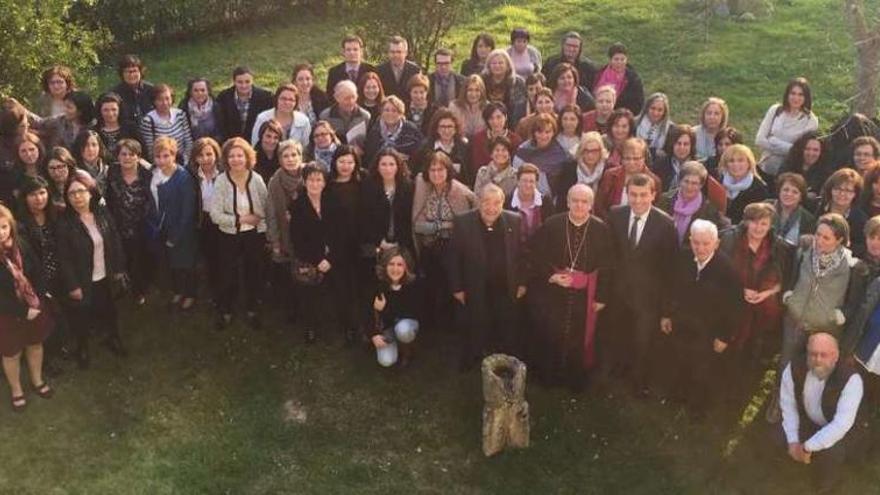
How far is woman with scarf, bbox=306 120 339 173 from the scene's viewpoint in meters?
8.52

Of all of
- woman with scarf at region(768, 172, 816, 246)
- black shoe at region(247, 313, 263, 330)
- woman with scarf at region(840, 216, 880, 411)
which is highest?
woman with scarf at region(768, 172, 816, 246)

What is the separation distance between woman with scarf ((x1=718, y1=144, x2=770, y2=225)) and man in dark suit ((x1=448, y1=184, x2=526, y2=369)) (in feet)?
7.11

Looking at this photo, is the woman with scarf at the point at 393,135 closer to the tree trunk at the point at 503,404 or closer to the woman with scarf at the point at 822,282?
the tree trunk at the point at 503,404

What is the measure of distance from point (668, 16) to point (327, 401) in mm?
→ 12896

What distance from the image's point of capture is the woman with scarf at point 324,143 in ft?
27.9

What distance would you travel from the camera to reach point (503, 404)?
7016 mm

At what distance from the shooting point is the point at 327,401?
26.0 ft

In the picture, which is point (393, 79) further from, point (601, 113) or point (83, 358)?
point (83, 358)

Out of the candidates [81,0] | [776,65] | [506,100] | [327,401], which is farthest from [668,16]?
[327,401]

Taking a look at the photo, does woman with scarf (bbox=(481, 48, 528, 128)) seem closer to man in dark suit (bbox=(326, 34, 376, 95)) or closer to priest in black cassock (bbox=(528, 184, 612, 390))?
man in dark suit (bbox=(326, 34, 376, 95))

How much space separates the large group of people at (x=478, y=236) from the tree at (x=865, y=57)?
2504 millimetres

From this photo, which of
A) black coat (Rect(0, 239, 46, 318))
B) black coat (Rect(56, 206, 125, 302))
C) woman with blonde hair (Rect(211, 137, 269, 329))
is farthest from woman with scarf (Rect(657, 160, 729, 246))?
black coat (Rect(0, 239, 46, 318))

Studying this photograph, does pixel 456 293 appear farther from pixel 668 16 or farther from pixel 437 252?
pixel 668 16

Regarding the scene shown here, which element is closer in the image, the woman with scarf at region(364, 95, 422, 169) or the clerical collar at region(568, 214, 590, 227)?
the clerical collar at region(568, 214, 590, 227)
